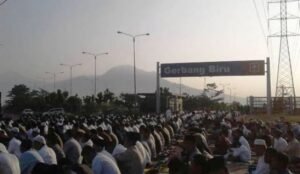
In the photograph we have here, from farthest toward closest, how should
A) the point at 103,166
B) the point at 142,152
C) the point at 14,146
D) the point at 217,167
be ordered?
the point at 14,146, the point at 142,152, the point at 103,166, the point at 217,167

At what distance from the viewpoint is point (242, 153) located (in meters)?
16.5

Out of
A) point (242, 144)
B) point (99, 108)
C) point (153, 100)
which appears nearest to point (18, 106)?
point (99, 108)

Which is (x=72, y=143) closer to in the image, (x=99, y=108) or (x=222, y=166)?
(x=222, y=166)

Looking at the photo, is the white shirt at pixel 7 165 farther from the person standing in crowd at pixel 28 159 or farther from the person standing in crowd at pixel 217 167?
the person standing in crowd at pixel 217 167

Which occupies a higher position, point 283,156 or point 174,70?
point 174,70

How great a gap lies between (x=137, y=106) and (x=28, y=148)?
58169mm

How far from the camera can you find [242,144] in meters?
16.8

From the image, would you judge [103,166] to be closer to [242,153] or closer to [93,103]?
[242,153]

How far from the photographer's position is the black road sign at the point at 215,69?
148 feet

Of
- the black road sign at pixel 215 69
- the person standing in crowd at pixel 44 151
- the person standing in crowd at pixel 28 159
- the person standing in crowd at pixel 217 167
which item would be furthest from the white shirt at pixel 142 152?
the black road sign at pixel 215 69

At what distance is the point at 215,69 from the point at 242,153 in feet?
101

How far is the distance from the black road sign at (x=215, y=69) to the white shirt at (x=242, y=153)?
95.8 ft

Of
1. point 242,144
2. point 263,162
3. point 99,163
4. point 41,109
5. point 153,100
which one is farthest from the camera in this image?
point 41,109

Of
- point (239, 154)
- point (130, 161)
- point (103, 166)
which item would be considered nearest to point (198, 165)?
point (103, 166)
